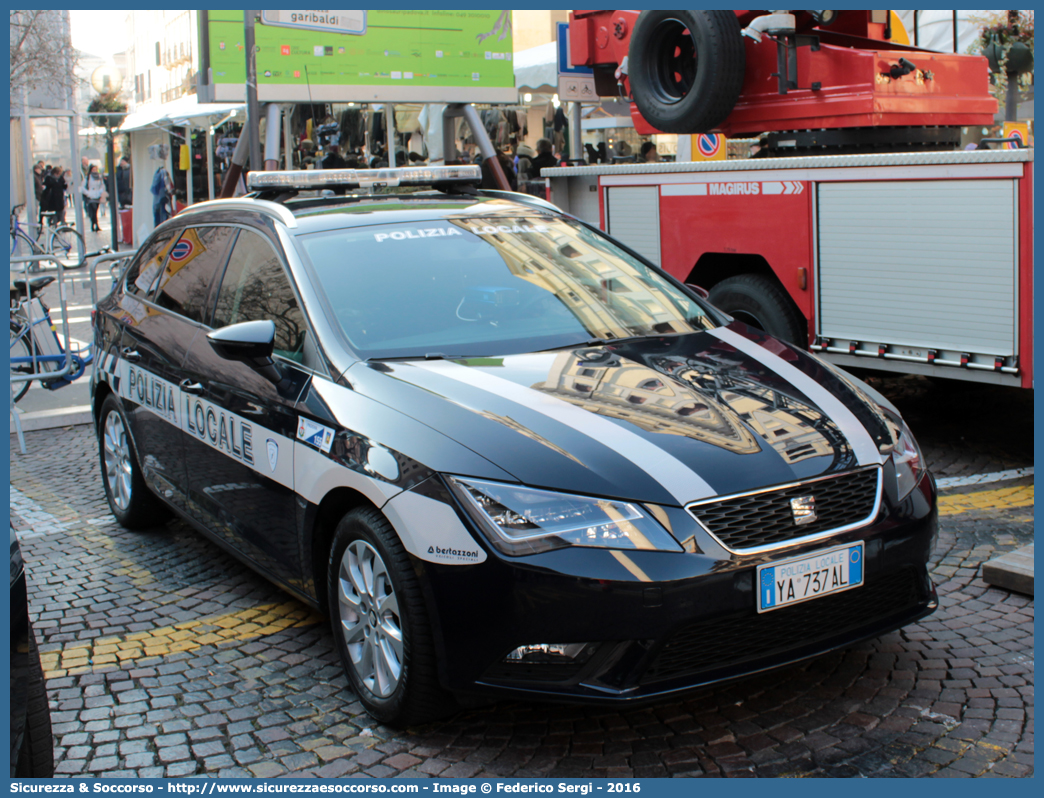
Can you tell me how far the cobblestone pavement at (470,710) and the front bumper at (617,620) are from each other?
307 mm

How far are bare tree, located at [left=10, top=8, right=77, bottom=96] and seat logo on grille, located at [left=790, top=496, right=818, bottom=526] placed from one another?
739 inches

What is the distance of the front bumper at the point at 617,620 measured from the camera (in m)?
2.91

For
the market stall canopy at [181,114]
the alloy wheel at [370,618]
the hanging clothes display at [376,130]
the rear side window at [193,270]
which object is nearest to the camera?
the alloy wheel at [370,618]

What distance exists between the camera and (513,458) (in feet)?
10.1

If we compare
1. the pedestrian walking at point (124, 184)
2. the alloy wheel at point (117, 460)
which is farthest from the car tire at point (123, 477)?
the pedestrian walking at point (124, 184)

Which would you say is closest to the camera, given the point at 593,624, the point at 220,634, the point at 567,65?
the point at 593,624

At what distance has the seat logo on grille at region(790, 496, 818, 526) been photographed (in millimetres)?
3092

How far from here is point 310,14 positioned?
8508 millimetres

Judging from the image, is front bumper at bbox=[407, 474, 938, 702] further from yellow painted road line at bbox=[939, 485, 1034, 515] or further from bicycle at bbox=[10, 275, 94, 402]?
bicycle at bbox=[10, 275, 94, 402]

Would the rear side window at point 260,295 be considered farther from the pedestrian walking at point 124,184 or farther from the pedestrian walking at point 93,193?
the pedestrian walking at point 93,193

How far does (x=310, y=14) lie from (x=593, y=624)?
686 centimetres
